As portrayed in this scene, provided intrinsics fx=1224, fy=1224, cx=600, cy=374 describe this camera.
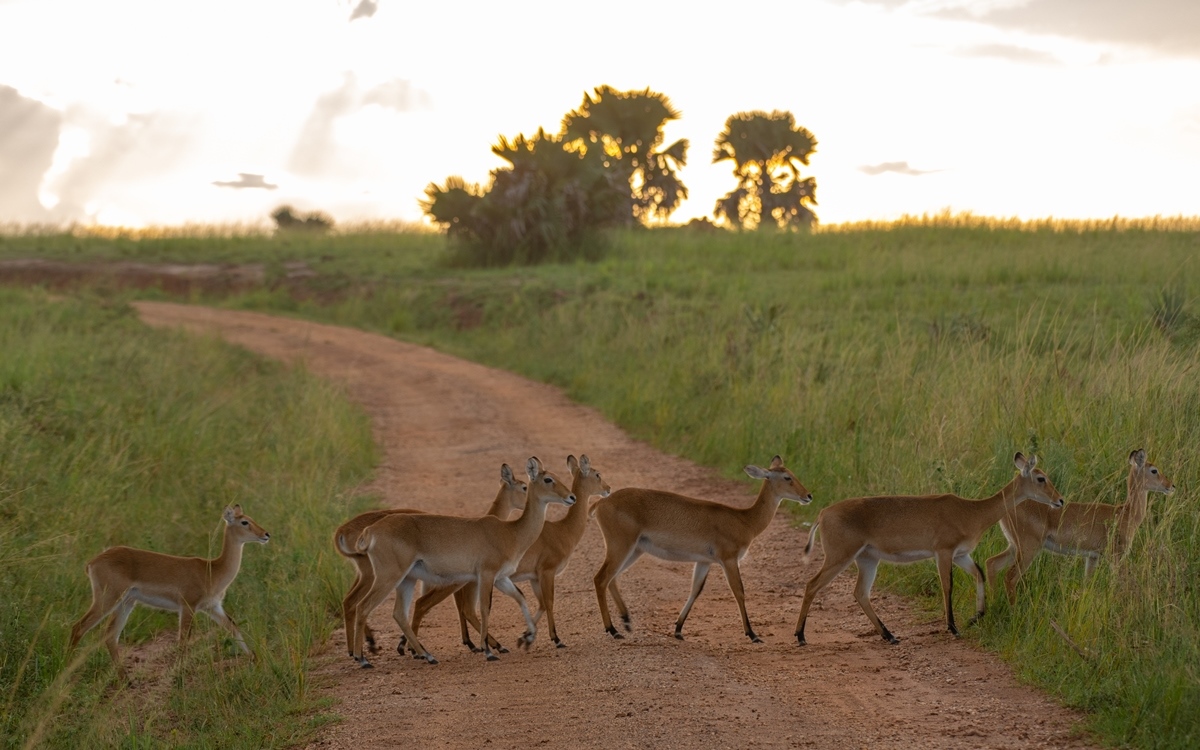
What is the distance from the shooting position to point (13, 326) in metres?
20.6

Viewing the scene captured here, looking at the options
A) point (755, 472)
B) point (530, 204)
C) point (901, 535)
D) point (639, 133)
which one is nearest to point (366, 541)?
point (755, 472)

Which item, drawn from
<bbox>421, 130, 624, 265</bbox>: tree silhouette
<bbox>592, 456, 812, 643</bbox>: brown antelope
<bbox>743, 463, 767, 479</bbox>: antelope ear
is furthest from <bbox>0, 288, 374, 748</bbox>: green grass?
<bbox>421, 130, 624, 265</bbox>: tree silhouette

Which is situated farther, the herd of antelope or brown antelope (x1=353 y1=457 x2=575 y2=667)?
the herd of antelope

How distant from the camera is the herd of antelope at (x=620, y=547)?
7414mm

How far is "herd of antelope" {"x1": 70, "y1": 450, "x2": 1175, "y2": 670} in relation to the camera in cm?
741

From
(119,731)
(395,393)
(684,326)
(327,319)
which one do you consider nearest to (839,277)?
(684,326)

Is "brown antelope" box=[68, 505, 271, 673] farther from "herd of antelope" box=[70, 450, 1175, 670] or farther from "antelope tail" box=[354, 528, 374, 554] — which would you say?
"antelope tail" box=[354, 528, 374, 554]

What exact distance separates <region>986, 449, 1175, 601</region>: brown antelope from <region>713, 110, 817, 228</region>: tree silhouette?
4430cm

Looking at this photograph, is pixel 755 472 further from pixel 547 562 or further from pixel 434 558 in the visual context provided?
pixel 434 558

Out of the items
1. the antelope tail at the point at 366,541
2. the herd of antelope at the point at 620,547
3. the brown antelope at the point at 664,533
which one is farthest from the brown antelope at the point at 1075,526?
the antelope tail at the point at 366,541

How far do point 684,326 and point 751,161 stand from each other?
110 feet

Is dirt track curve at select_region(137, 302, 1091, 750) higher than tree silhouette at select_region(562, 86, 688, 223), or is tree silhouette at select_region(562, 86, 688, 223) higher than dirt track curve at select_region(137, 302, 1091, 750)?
tree silhouette at select_region(562, 86, 688, 223)

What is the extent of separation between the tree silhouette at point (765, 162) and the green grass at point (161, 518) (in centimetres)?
3537

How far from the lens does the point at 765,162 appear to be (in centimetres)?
5253
